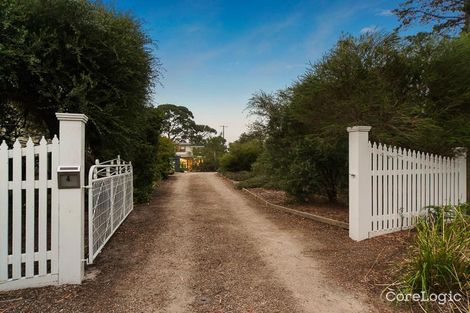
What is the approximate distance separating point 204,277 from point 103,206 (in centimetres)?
215

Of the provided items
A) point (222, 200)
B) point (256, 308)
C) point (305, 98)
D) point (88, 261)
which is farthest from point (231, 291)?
point (222, 200)

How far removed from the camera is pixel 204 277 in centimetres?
364

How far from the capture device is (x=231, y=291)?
326cm

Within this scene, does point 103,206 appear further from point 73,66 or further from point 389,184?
point 389,184

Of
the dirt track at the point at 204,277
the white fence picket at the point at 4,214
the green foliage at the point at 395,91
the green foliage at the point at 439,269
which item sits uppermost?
the green foliage at the point at 395,91

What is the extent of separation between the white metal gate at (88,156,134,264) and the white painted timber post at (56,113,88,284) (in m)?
0.47

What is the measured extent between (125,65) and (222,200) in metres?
5.80

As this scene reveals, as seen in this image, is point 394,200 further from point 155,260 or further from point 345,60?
point 155,260

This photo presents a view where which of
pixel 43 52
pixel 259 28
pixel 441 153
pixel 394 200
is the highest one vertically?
pixel 259 28

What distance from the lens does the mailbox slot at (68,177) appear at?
324cm

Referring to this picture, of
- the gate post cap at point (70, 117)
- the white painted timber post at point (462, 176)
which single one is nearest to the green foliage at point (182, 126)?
the white painted timber post at point (462, 176)

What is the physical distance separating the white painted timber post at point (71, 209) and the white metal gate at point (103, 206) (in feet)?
1.53

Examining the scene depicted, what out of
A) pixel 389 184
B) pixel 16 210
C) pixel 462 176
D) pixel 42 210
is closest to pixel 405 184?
pixel 389 184

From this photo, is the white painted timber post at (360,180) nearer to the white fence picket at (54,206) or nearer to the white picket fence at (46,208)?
the white picket fence at (46,208)
